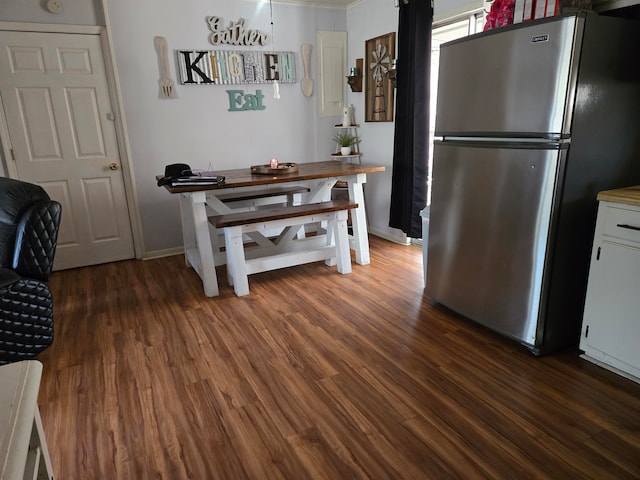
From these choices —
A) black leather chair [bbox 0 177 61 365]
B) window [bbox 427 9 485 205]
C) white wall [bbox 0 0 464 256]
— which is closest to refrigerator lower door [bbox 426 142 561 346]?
window [bbox 427 9 485 205]

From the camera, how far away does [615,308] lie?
197 cm

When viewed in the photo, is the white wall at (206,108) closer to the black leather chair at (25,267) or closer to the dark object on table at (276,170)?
the dark object on table at (276,170)

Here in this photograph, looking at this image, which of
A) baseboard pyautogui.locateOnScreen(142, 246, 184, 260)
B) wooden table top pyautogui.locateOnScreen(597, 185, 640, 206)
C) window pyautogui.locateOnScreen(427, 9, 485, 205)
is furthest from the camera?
baseboard pyautogui.locateOnScreen(142, 246, 184, 260)

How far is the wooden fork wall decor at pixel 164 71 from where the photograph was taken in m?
3.77

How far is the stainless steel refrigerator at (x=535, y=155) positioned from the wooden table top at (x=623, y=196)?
4.3 inches

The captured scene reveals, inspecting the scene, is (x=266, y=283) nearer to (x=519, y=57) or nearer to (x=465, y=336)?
(x=465, y=336)

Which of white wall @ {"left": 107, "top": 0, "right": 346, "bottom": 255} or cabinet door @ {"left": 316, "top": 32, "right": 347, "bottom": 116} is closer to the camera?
white wall @ {"left": 107, "top": 0, "right": 346, "bottom": 255}

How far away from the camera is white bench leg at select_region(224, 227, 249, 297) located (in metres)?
3.06

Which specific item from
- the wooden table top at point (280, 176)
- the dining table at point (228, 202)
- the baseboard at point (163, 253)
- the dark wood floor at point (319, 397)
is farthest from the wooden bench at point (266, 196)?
the dark wood floor at point (319, 397)

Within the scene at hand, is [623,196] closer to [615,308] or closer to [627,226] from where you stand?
[627,226]

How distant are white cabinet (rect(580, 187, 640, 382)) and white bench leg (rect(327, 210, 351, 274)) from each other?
1790 mm

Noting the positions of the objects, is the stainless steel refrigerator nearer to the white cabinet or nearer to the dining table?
the white cabinet

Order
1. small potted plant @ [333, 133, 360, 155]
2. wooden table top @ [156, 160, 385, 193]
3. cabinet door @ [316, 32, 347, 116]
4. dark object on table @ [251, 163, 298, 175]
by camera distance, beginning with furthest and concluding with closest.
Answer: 1. cabinet door @ [316, 32, 347, 116]
2. small potted plant @ [333, 133, 360, 155]
3. dark object on table @ [251, 163, 298, 175]
4. wooden table top @ [156, 160, 385, 193]

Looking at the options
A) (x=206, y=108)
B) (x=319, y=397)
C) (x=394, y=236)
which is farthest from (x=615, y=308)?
(x=206, y=108)
